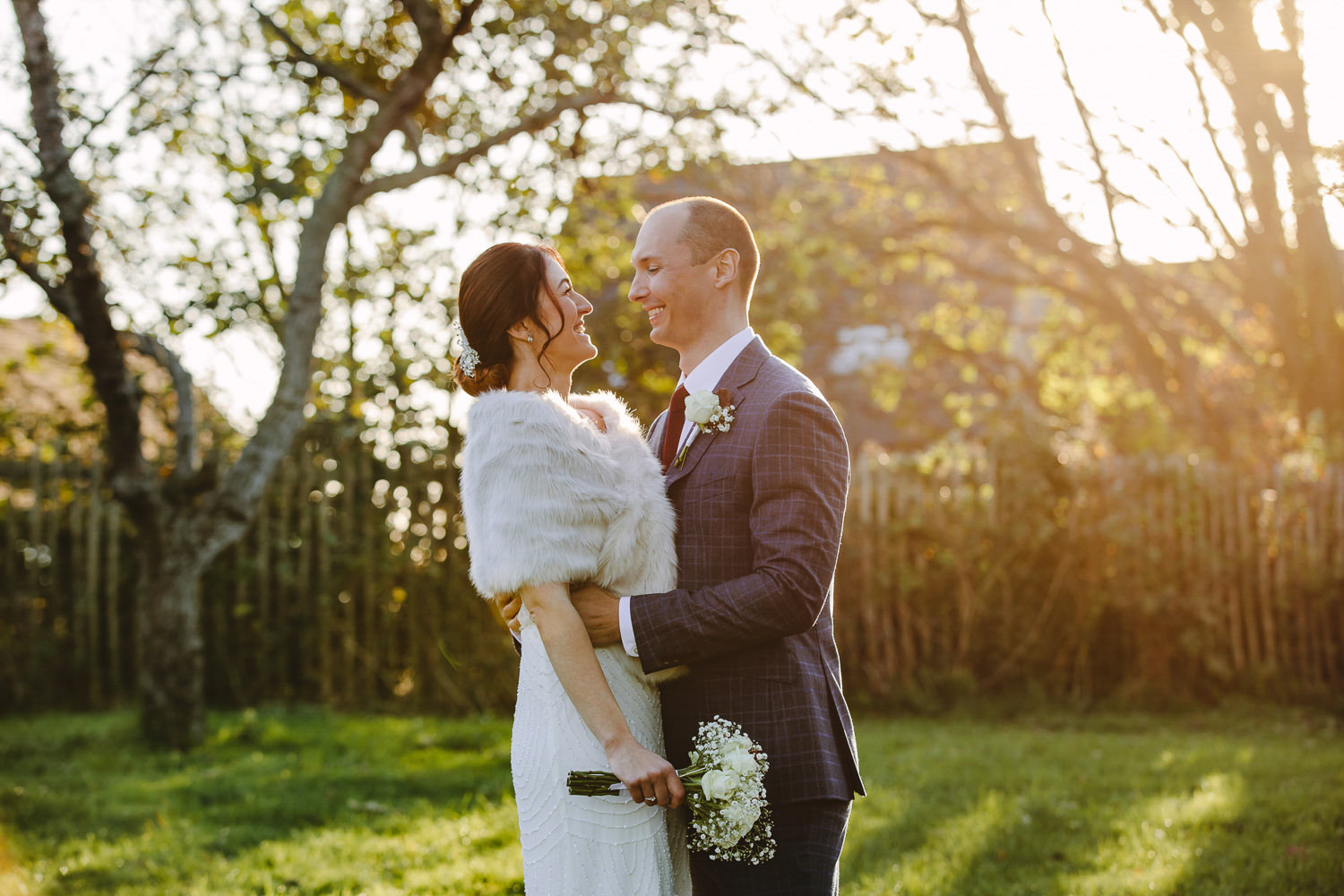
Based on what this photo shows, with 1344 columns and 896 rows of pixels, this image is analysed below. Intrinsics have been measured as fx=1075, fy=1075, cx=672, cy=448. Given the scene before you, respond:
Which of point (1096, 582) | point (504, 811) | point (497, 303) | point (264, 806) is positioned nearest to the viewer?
point (497, 303)

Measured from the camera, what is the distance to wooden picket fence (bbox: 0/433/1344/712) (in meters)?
8.42

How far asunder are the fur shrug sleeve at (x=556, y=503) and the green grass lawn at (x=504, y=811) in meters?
2.49

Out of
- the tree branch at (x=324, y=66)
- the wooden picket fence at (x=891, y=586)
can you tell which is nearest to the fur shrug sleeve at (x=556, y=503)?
the tree branch at (x=324, y=66)

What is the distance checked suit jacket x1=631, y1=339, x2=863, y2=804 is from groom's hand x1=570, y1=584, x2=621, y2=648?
0.05m

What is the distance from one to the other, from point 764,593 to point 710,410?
18.0 inches

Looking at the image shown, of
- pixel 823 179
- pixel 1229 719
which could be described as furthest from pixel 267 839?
pixel 823 179

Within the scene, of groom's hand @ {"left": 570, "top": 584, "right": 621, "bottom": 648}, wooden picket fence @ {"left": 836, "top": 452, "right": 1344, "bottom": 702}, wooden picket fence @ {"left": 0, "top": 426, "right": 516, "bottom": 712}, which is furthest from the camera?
wooden picket fence @ {"left": 0, "top": 426, "right": 516, "bottom": 712}

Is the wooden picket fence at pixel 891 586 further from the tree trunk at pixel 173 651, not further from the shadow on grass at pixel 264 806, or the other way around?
the tree trunk at pixel 173 651

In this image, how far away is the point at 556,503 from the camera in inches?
84.6

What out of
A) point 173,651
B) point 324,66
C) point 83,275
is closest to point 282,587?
point 173,651

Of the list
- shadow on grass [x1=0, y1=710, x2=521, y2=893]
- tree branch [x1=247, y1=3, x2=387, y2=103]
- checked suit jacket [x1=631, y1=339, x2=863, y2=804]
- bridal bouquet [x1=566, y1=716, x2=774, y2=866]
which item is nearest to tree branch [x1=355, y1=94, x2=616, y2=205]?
tree branch [x1=247, y1=3, x2=387, y2=103]

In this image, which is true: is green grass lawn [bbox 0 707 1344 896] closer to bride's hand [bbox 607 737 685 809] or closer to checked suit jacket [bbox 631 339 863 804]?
checked suit jacket [bbox 631 339 863 804]

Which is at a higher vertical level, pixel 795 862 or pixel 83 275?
pixel 83 275

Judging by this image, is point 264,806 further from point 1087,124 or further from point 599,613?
point 1087,124
